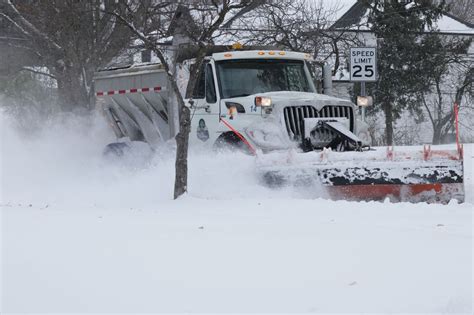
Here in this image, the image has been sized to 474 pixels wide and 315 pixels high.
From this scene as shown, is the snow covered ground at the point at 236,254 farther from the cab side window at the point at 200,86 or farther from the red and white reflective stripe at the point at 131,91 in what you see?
the red and white reflective stripe at the point at 131,91

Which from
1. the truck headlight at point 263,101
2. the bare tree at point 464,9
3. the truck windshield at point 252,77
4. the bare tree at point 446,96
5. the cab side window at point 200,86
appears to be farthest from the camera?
the bare tree at point 464,9

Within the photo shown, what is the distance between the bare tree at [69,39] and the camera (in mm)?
18078

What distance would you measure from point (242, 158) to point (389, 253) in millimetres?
4645

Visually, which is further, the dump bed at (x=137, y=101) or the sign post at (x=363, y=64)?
the sign post at (x=363, y=64)

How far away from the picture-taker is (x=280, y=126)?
1056 cm

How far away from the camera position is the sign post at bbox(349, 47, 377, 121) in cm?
1327

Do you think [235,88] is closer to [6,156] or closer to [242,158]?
[242,158]

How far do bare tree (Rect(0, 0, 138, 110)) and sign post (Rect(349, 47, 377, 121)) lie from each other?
6.41 meters

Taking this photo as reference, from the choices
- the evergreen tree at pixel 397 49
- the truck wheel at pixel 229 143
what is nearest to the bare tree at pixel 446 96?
the evergreen tree at pixel 397 49

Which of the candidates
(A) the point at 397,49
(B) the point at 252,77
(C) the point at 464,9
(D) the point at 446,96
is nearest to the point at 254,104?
(B) the point at 252,77

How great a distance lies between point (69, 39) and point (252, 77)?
9.33 m

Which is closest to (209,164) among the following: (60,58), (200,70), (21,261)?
(200,70)

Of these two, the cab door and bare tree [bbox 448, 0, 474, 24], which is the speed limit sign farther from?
bare tree [bbox 448, 0, 474, 24]

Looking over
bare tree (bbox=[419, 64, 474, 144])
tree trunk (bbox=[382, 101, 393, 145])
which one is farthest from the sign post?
bare tree (bbox=[419, 64, 474, 144])
